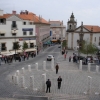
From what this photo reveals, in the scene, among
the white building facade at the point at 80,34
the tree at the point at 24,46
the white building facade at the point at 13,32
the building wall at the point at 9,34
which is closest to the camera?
the white building facade at the point at 13,32

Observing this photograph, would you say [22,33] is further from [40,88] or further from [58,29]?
[58,29]

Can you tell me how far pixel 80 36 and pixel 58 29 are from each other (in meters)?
45.3

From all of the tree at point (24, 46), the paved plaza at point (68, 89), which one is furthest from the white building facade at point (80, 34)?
the paved plaza at point (68, 89)

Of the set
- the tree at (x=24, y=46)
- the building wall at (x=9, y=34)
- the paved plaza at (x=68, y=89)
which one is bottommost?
the paved plaza at (x=68, y=89)

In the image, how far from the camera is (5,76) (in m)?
23.2

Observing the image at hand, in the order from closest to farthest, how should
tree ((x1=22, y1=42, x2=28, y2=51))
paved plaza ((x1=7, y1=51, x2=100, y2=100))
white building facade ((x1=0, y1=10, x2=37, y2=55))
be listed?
paved plaza ((x1=7, y1=51, x2=100, y2=100)) < white building facade ((x1=0, y1=10, x2=37, y2=55)) < tree ((x1=22, y1=42, x2=28, y2=51))

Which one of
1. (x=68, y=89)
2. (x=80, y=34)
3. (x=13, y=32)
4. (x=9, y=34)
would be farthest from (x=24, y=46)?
(x=68, y=89)

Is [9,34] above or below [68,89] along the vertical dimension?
above

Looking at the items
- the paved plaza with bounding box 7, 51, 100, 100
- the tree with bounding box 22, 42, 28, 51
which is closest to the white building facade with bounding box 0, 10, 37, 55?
the tree with bounding box 22, 42, 28, 51

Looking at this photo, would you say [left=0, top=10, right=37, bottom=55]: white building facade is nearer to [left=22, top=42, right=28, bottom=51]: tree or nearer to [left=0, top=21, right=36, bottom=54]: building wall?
[left=0, top=21, right=36, bottom=54]: building wall

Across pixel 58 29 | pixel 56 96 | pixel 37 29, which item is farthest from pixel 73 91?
pixel 58 29

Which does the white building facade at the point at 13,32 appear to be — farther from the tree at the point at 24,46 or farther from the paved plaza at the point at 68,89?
the paved plaza at the point at 68,89

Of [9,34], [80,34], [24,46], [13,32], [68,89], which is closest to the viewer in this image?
[68,89]

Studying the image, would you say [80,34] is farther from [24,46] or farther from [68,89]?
[68,89]
